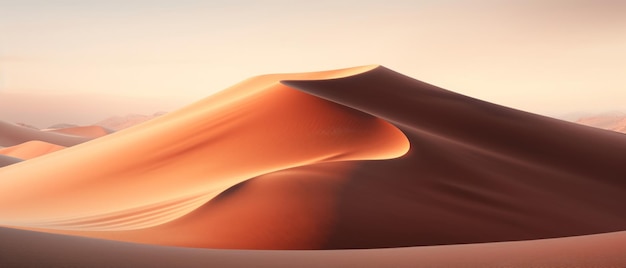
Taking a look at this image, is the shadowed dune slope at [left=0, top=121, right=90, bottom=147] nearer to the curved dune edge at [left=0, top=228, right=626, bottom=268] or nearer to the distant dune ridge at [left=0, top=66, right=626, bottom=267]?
the distant dune ridge at [left=0, top=66, right=626, bottom=267]

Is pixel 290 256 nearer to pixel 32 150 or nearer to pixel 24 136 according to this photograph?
pixel 32 150

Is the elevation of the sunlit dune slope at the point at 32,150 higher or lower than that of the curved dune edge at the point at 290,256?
higher

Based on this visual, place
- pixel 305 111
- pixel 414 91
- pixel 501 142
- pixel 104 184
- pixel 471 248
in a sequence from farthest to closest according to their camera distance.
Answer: pixel 414 91, pixel 501 142, pixel 305 111, pixel 104 184, pixel 471 248

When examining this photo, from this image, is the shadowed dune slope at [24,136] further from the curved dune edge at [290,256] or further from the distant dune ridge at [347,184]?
the curved dune edge at [290,256]

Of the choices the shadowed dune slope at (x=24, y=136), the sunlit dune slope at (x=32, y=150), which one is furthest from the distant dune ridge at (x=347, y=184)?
the shadowed dune slope at (x=24, y=136)

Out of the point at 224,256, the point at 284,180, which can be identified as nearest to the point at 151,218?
the point at 284,180

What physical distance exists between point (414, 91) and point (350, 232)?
1193 centimetres

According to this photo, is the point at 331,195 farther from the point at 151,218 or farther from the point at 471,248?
→ the point at 471,248

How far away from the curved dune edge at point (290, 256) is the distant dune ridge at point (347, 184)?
1.1 inches

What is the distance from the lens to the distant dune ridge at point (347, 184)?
643 centimetres

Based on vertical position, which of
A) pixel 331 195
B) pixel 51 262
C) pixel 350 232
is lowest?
pixel 51 262

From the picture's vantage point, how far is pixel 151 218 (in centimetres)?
770

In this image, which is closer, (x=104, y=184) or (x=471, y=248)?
(x=471, y=248)

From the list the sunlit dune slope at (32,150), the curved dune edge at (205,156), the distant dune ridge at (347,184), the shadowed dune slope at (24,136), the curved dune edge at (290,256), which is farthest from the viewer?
the shadowed dune slope at (24,136)
